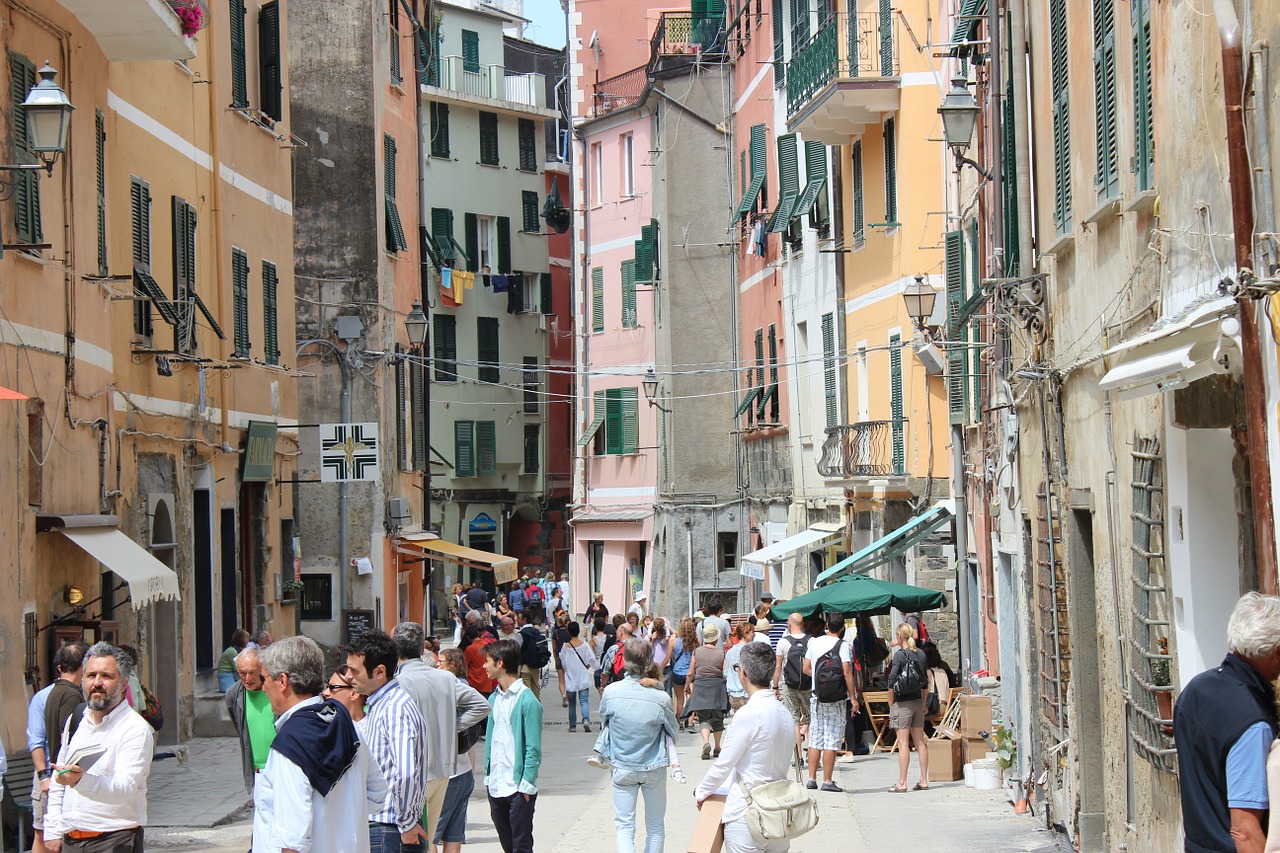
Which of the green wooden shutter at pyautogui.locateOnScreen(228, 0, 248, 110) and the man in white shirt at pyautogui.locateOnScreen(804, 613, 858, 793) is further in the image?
the green wooden shutter at pyautogui.locateOnScreen(228, 0, 248, 110)

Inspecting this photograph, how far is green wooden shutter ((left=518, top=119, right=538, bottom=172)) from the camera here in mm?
57031

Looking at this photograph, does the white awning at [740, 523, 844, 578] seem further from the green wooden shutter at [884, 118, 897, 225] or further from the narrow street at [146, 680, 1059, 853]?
the narrow street at [146, 680, 1059, 853]

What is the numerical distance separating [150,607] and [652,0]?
3557 cm

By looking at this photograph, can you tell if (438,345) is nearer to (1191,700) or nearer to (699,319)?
(699,319)

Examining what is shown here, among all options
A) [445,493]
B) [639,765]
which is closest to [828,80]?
[639,765]

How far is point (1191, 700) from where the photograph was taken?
5.79 meters

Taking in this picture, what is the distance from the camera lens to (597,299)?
48.1 metres

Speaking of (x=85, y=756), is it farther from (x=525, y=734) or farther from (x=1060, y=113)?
(x=1060, y=113)

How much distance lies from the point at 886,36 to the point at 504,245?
29.2 meters

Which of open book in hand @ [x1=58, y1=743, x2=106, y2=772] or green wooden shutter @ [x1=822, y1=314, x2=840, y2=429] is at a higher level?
green wooden shutter @ [x1=822, y1=314, x2=840, y2=429]

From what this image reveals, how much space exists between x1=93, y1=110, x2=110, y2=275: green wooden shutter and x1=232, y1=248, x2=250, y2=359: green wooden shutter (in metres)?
5.10

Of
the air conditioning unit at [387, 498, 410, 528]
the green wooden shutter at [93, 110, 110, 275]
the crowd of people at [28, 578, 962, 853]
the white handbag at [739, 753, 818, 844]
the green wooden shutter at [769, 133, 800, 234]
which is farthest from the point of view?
the green wooden shutter at [769, 133, 800, 234]

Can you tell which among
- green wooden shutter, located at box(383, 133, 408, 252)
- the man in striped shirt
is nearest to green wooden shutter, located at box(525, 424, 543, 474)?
green wooden shutter, located at box(383, 133, 408, 252)

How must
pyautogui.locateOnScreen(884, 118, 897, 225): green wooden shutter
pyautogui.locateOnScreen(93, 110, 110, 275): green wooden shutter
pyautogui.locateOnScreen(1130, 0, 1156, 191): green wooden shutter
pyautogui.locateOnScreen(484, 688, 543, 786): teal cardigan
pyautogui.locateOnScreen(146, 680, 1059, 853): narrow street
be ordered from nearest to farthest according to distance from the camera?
pyautogui.locateOnScreen(1130, 0, 1156, 191): green wooden shutter → pyautogui.locateOnScreen(484, 688, 543, 786): teal cardigan → pyautogui.locateOnScreen(146, 680, 1059, 853): narrow street → pyautogui.locateOnScreen(93, 110, 110, 275): green wooden shutter → pyautogui.locateOnScreen(884, 118, 897, 225): green wooden shutter
